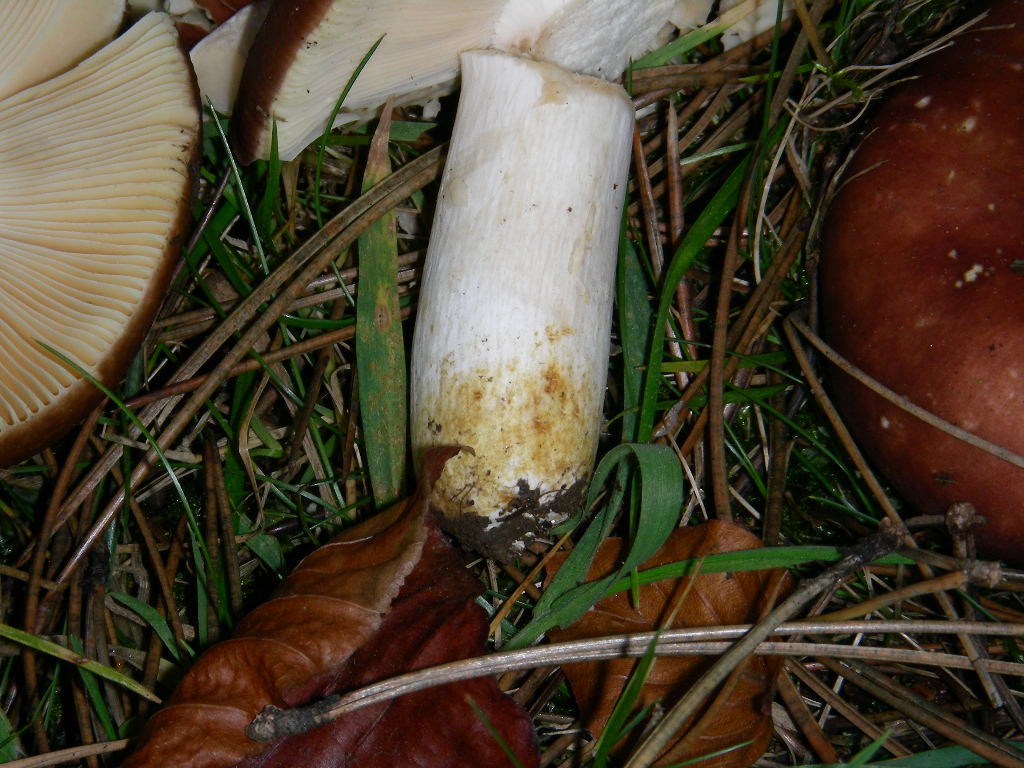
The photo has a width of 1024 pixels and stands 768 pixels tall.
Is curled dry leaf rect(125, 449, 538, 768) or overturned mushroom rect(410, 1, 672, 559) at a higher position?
overturned mushroom rect(410, 1, 672, 559)

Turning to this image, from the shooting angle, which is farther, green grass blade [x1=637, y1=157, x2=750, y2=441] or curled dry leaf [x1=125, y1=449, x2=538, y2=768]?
green grass blade [x1=637, y1=157, x2=750, y2=441]

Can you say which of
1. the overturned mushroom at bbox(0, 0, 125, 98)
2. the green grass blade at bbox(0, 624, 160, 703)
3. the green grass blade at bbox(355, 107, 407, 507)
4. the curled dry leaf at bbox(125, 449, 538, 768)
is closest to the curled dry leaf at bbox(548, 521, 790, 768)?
the curled dry leaf at bbox(125, 449, 538, 768)

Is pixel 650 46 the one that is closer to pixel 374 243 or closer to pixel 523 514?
pixel 374 243

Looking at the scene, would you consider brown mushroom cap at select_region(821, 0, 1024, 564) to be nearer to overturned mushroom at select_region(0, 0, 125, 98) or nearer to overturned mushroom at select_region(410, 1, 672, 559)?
overturned mushroom at select_region(410, 1, 672, 559)

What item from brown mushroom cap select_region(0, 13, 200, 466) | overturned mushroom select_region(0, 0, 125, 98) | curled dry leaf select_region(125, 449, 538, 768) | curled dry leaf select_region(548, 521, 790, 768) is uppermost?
overturned mushroom select_region(0, 0, 125, 98)

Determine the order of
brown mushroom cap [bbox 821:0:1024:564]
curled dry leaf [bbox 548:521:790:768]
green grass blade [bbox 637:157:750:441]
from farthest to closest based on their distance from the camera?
green grass blade [bbox 637:157:750:441], curled dry leaf [bbox 548:521:790:768], brown mushroom cap [bbox 821:0:1024:564]

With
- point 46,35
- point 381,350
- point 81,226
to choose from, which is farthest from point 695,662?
point 46,35

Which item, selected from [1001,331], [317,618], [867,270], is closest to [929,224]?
[867,270]

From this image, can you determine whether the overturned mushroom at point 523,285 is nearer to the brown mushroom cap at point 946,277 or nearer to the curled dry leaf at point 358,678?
the curled dry leaf at point 358,678
